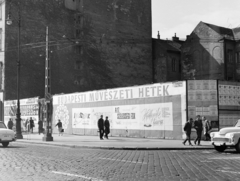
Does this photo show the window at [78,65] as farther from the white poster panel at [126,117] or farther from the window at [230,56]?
the white poster panel at [126,117]

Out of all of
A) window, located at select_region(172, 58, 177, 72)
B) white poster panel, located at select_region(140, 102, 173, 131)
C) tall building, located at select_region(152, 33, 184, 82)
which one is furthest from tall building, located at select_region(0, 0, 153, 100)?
white poster panel, located at select_region(140, 102, 173, 131)

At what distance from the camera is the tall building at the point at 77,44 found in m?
48.5

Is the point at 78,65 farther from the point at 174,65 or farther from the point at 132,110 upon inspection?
the point at 132,110

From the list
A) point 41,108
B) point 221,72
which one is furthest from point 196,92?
point 221,72

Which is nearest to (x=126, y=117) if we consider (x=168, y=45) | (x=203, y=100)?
(x=203, y=100)

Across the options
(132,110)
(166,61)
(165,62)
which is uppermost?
(166,61)

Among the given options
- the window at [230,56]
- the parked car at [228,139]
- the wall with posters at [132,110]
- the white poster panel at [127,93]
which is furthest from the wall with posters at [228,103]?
the window at [230,56]

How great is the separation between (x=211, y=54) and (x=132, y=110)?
943 inches

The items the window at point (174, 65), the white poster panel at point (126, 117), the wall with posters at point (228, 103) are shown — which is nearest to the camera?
the wall with posters at point (228, 103)

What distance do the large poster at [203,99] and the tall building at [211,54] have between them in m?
23.8

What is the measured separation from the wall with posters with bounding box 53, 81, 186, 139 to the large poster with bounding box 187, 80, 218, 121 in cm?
50

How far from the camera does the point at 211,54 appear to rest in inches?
2018

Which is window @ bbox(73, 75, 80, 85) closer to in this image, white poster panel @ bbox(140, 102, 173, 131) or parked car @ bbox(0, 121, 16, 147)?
white poster panel @ bbox(140, 102, 173, 131)

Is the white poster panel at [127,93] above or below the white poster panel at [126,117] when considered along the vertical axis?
above
